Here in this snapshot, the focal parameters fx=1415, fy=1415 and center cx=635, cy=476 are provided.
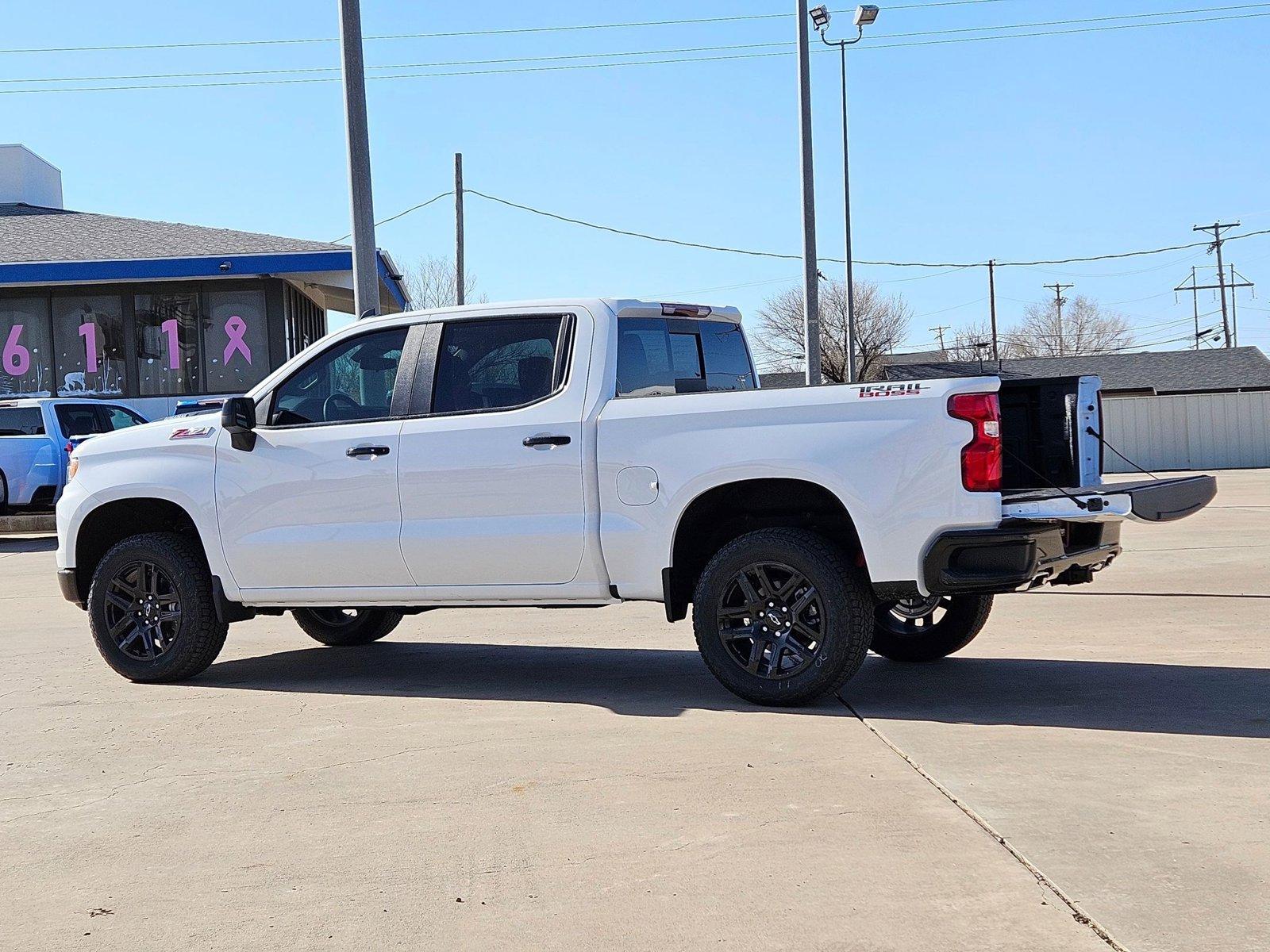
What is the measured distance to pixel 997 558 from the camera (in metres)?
6.15

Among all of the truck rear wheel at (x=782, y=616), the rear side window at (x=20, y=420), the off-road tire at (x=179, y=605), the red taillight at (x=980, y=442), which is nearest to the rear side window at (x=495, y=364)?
the truck rear wheel at (x=782, y=616)

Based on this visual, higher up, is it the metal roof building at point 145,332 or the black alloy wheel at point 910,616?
the metal roof building at point 145,332

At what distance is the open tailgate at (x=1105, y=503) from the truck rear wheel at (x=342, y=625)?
4.52 meters

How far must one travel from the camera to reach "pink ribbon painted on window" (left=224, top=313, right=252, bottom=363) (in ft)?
90.3

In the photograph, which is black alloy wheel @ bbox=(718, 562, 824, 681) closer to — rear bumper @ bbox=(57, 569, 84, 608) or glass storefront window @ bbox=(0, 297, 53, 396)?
rear bumper @ bbox=(57, 569, 84, 608)

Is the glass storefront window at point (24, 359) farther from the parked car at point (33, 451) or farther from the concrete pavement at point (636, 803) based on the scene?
the concrete pavement at point (636, 803)

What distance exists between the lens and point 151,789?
18.3ft

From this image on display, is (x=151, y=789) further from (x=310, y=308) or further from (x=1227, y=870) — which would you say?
(x=310, y=308)

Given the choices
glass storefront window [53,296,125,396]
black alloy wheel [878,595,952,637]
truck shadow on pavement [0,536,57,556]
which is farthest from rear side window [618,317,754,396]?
glass storefront window [53,296,125,396]

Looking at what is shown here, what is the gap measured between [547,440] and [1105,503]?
2637 mm

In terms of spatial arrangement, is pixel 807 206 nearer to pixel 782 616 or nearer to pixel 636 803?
pixel 782 616

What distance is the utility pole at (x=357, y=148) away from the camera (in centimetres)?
1412

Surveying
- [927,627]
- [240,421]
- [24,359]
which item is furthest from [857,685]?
[24,359]

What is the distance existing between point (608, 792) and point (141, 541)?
394 centimetres
